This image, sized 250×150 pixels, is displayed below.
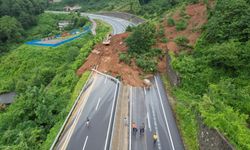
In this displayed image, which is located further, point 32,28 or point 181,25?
point 32,28

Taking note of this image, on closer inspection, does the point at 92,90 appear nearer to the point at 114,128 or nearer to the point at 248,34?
the point at 114,128

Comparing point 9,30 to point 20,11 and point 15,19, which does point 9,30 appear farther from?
point 20,11

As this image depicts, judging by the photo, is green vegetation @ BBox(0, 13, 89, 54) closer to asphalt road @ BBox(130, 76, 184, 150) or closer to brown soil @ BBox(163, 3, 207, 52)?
brown soil @ BBox(163, 3, 207, 52)

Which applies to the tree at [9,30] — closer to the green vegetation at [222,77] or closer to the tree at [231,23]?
the green vegetation at [222,77]

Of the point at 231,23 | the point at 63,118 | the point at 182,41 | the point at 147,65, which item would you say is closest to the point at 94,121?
the point at 63,118

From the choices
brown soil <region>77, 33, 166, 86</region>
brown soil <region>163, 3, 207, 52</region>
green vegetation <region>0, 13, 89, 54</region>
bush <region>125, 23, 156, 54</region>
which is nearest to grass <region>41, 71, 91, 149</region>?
brown soil <region>77, 33, 166, 86</region>

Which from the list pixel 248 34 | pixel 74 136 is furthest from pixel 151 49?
pixel 74 136
